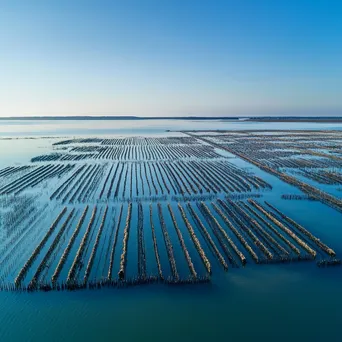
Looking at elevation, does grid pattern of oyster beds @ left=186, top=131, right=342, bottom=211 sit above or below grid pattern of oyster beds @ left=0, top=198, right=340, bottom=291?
above

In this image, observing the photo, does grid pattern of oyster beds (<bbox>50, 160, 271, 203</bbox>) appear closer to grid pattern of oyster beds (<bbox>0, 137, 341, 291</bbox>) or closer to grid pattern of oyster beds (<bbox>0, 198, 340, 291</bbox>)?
grid pattern of oyster beds (<bbox>0, 137, 341, 291</bbox>)

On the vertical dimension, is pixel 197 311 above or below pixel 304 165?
below

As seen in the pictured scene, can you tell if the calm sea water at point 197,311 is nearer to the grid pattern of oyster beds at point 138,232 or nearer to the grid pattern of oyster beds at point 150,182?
the grid pattern of oyster beds at point 138,232

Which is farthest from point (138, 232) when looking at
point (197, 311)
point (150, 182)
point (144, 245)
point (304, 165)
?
point (304, 165)

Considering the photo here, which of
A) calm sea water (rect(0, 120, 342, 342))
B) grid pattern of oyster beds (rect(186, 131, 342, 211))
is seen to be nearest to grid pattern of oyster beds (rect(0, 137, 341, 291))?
calm sea water (rect(0, 120, 342, 342))

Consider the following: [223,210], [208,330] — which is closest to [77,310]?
[208,330]

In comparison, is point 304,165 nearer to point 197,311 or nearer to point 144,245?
point 144,245
